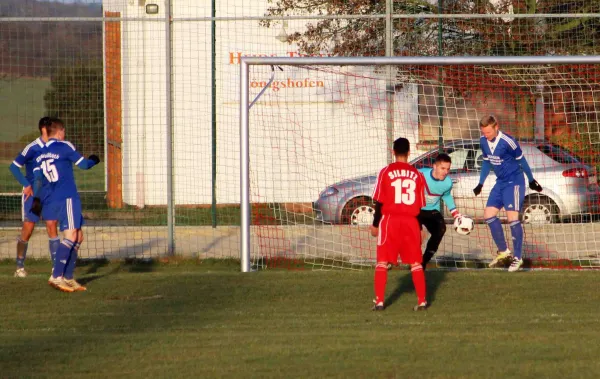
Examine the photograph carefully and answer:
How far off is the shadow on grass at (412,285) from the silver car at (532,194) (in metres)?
2.49

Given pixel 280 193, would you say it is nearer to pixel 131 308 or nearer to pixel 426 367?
pixel 131 308

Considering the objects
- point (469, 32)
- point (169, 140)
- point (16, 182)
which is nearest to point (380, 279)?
point (169, 140)

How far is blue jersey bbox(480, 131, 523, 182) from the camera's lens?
11352 mm

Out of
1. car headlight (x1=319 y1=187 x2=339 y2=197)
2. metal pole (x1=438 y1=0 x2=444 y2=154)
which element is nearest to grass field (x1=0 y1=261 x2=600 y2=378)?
car headlight (x1=319 y1=187 x2=339 y2=197)

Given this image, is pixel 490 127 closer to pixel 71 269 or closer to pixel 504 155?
pixel 504 155

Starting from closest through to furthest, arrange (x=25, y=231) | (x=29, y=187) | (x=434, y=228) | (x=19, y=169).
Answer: (x=19, y=169)
(x=29, y=187)
(x=25, y=231)
(x=434, y=228)

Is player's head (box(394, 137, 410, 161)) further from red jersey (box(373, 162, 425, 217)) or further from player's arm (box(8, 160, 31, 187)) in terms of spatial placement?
player's arm (box(8, 160, 31, 187))

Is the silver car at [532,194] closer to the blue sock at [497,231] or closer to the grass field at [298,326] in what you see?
the blue sock at [497,231]

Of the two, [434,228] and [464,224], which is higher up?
[464,224]

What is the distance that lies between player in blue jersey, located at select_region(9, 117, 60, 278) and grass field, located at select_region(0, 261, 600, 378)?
40 cm

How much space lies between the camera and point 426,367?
6531 mm

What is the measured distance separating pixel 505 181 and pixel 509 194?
0.16 metres

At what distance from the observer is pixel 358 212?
1350 centimetres

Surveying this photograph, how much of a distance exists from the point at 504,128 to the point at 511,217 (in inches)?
127
